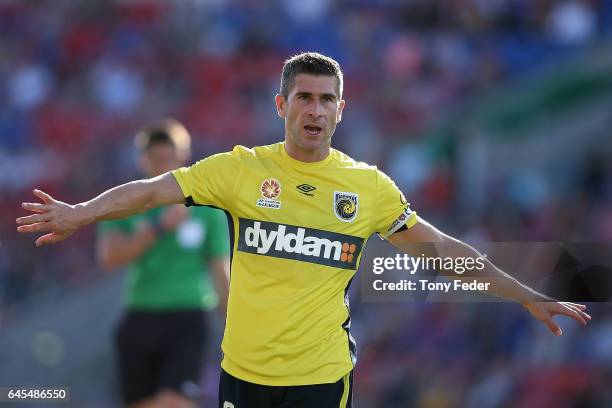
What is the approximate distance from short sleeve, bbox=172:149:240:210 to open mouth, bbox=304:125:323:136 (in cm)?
34

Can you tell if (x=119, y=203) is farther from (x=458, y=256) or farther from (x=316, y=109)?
(x=458, y=256)

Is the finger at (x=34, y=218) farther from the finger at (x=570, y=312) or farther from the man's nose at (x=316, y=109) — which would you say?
the finger at (x=570, y=312)

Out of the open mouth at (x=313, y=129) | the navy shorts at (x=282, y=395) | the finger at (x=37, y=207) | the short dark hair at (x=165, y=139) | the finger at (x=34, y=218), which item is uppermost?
the short dark hair at (x=165, y=139)

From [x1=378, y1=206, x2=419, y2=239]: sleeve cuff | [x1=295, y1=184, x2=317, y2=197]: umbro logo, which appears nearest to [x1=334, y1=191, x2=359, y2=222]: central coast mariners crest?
[x1=295, y1=184, x2=317, y2=197]: umbro logo

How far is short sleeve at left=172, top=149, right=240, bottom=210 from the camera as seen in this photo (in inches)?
179

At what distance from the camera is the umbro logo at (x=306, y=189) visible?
15.1 feet

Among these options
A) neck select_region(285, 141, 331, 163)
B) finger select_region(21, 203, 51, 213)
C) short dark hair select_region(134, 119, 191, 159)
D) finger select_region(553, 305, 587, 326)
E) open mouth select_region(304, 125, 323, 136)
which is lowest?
finger select_region(553, 305, 587, 326)

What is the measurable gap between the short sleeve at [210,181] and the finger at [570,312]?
5.28 ft

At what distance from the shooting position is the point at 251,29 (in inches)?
587

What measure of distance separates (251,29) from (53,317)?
5139mm

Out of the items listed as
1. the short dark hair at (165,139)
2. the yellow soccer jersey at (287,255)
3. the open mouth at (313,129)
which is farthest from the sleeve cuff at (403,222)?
the short dark hair at (165,139)

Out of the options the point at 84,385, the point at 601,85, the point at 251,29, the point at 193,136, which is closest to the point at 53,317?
the point at 84,385

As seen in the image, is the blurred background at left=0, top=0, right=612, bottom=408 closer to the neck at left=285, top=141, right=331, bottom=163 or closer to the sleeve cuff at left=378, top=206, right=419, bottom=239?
the sleeve cuff at left=378, top=206, right=419, bottom=239

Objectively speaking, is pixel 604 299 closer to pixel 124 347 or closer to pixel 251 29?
pixel 124 347
